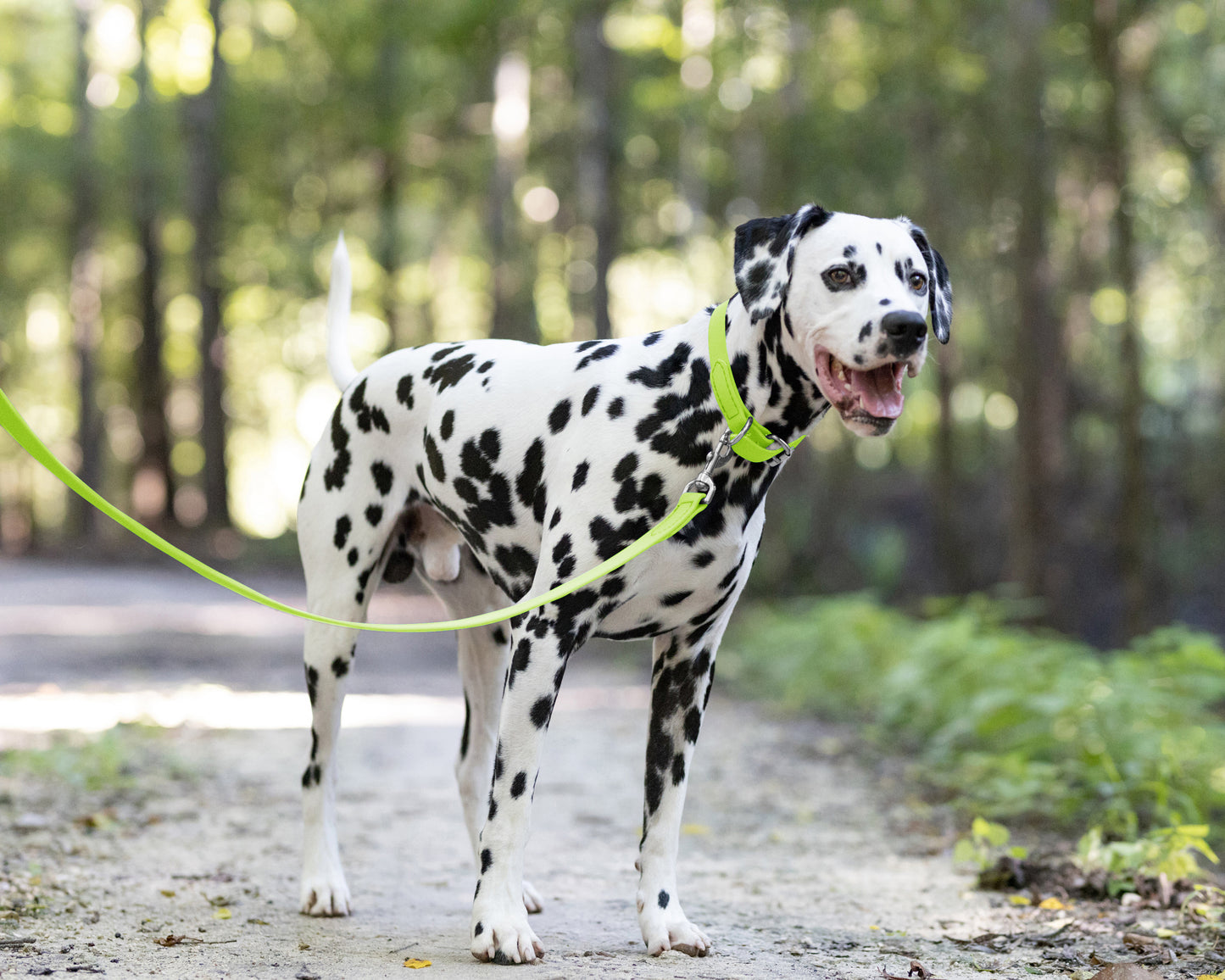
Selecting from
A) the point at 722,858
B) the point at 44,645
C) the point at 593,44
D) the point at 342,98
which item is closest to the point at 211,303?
the point at 342,98

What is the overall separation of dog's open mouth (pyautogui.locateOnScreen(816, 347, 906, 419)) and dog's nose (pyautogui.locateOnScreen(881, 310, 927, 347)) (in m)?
0.08

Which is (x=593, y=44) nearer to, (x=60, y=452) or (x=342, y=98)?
(x=342, y=98)

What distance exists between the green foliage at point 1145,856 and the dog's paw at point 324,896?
3001 millimetres

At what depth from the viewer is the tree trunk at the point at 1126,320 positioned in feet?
39.1

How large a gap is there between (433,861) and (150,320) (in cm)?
2402

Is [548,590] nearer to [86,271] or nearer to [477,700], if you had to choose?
[477,700]

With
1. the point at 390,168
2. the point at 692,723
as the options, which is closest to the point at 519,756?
the point at 692,723

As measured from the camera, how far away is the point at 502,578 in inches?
174

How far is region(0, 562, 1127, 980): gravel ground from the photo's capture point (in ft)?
13.2

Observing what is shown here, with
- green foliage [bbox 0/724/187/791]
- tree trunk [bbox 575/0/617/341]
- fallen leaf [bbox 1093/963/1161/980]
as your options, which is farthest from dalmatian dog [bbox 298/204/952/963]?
tree trunk [bbox 575/0/617/341]

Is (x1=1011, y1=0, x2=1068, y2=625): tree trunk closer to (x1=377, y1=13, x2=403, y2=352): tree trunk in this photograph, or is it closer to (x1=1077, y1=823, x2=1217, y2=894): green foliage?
(x1=1077, y1=823, x2=1217, y2=894): green foliage

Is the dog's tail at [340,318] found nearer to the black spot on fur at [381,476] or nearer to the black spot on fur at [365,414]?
the black spot on fur at [365,414]

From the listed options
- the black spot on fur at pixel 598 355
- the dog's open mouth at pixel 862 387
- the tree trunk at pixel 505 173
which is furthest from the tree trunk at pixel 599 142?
the dog's open mouth at pixel 862 387

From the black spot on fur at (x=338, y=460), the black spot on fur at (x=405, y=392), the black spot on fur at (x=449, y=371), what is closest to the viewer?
the black spot on fur at (x=449, y=371)
